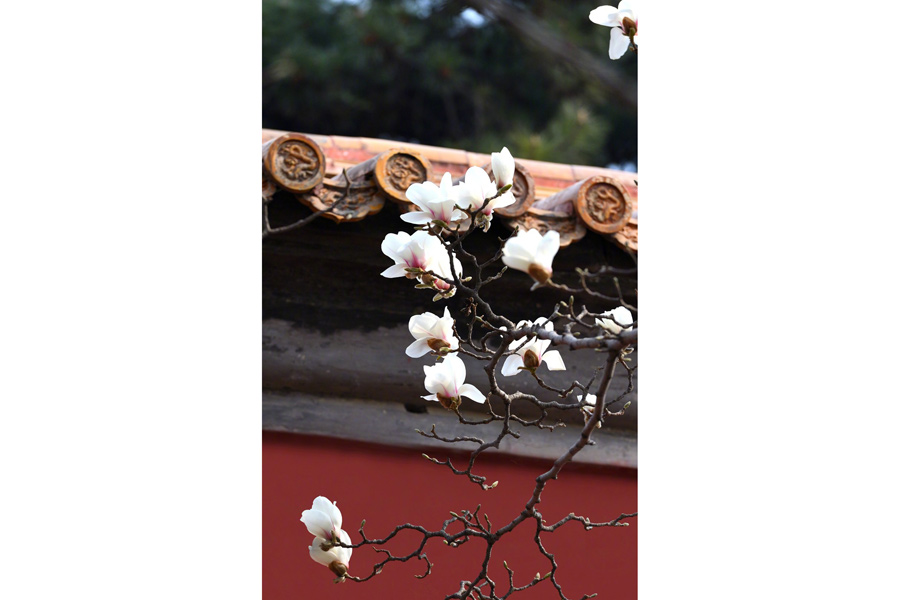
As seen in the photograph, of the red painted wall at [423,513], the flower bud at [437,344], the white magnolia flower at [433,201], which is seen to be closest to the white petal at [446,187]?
the white magnolia flower at [433,201]

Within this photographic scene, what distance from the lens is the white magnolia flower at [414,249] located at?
2.20 feet

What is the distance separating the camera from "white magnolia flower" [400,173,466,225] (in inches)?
26.0

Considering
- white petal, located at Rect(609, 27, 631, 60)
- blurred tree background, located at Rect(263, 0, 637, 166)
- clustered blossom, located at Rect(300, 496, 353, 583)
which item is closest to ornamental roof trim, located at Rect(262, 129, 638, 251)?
white petal, located at Rect(609, 27, 631, 60)

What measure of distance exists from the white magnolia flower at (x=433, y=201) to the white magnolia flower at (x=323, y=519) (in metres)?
0.23

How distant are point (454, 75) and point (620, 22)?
337cm

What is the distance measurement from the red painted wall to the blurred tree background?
2.58 m

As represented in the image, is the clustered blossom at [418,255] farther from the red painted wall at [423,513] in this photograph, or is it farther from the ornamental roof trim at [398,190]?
the red painted wall at [423,513]

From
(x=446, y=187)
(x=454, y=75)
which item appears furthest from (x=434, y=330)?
(x=454, y=75)

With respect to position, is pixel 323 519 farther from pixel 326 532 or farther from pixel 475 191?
pixel 475 191

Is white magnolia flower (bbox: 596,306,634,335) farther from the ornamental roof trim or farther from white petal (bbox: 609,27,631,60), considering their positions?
the ornamental roof trim

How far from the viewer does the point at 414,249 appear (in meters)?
0.67
